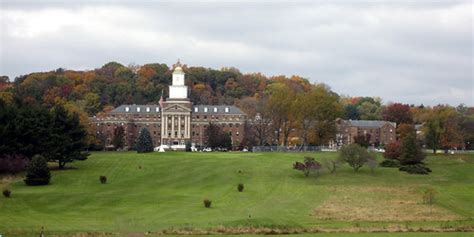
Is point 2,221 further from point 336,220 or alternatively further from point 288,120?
point 288,120

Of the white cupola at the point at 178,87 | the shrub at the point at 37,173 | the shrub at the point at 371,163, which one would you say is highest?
the white cupola at the point at 178,87

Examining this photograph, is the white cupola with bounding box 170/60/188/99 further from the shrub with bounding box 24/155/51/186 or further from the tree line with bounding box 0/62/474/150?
the shrub with bounding box 24/155/51/186

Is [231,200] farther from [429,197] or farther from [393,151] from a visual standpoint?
[393,151]

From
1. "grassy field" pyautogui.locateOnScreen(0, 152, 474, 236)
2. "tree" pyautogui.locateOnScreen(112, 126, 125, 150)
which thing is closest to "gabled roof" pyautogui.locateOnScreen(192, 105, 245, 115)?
"tree" pyautogui.locateOnScreen(112, 126, 125, 150)

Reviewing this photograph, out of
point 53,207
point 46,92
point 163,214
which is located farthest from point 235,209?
point 46,92

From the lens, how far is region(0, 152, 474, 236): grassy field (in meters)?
43.4

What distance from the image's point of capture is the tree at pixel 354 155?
253 ft

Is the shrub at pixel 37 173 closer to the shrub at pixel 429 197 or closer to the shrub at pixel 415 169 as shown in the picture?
the shrub at pixel 429 197

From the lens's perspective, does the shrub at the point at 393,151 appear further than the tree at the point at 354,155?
Yes

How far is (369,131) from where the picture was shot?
527 ft

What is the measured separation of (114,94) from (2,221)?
14195 centimetres

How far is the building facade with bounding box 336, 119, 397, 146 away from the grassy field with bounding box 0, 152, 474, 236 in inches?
2592

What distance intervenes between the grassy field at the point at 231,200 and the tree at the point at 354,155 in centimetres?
169

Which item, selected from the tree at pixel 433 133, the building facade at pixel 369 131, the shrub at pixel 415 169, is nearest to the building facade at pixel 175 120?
the building facade at pixel 369 131
